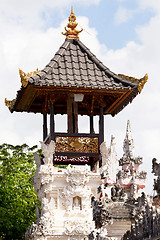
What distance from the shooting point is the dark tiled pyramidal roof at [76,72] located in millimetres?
30594

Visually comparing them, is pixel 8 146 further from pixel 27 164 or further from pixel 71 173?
pixel 71 173

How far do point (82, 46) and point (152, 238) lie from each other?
1904cm

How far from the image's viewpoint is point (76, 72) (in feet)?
104

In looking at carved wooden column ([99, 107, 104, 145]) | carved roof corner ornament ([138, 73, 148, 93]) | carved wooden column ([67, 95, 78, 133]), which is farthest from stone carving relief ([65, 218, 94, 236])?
carved roof corner ornament ([138, 73, 148, 93])

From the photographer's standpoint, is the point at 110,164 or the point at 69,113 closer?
the point at 110,164

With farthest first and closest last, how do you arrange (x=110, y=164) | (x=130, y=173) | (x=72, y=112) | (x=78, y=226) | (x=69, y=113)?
(x=72, y=112) → (x=69, y=113) → (x=78, y=226) → (x=110, y=164) → (x=130, y=173)

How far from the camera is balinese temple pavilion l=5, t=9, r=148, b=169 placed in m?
30.7

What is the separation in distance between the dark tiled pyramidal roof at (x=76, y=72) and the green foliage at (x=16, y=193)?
6.84 metres

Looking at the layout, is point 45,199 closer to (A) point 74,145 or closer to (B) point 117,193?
(A) point 74,145

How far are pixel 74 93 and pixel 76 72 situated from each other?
0.83m

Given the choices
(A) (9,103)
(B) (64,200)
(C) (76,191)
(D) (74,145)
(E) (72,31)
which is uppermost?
(E) (72,31)

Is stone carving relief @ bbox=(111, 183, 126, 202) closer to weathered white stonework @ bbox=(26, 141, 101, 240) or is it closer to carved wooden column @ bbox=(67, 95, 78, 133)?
weathered white stonework @ bbox=(26, 141, 101, 240)

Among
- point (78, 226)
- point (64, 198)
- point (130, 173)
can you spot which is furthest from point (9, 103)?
point (130, 173)

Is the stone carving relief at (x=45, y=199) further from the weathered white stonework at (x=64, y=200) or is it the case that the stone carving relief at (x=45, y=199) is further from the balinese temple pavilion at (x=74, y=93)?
the balinese temple pavilion at (x=74, y=93)
